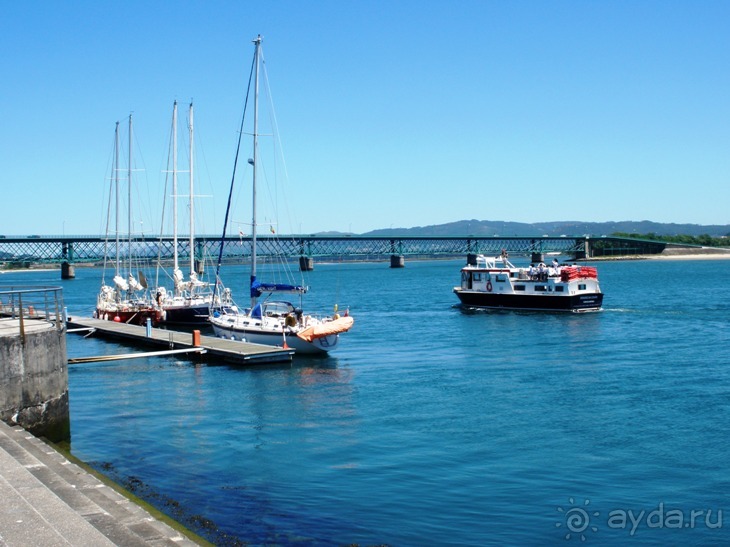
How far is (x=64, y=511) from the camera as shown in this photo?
12359mm

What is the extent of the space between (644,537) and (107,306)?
170 ft

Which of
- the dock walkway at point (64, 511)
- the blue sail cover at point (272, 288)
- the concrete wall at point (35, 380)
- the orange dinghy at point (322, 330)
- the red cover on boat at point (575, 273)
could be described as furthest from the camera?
the red cover on boat at point (575, 273)

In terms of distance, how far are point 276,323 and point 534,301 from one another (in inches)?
1299

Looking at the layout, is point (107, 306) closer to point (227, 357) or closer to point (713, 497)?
point (227, 357)

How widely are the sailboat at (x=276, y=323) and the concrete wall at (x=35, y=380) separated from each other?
64.1 feet

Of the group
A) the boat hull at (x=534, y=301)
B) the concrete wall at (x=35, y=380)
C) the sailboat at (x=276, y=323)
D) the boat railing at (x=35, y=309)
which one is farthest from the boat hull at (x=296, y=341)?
the boat hull at (x=534, y=301)

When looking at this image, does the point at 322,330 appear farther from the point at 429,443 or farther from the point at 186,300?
A: the point at 186,300

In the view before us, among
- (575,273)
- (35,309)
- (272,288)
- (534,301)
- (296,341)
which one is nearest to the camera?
(35,309)

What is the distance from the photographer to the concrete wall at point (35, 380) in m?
20.4

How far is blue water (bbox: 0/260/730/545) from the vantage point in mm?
17516

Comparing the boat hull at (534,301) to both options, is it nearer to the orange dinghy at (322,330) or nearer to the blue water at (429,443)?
the blue water at (429,443)

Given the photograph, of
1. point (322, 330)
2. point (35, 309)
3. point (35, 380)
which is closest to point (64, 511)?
point (35, 380)

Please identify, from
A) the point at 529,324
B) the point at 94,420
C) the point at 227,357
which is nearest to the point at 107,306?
the point at 227,357

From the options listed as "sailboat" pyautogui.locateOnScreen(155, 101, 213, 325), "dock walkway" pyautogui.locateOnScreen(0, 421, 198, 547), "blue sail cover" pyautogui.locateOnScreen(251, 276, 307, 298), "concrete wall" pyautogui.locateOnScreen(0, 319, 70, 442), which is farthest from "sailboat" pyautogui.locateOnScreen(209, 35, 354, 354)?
"dock walkway" pyautogui.locateOnScreen(0, 421, 198, 547)
